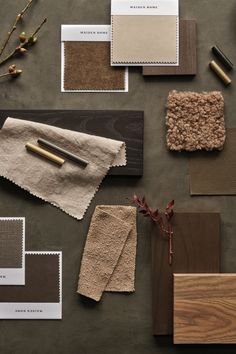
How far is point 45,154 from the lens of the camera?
127 cm

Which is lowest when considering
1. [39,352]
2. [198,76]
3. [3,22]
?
[39,352]

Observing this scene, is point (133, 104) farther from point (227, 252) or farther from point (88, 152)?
point (227, 252)

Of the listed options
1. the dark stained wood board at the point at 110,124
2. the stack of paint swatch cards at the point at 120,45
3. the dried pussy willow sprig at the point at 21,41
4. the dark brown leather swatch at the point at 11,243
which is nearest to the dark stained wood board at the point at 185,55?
the stack of paint swatch cards at the point at 120,45

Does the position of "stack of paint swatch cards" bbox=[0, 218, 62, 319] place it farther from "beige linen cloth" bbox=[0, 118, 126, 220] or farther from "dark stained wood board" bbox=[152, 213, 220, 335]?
"dark stained wood board" bbox=[152, 213, 220, 335]

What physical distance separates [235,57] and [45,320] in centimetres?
78

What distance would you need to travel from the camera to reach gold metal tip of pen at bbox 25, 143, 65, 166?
1.27 m

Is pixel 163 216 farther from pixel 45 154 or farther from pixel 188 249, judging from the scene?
pixel 45 154

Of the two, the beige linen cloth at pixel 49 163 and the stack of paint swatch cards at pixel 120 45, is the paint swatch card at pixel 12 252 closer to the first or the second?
the beige linen cloth at pixel 49 163

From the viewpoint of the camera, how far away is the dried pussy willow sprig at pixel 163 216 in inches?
49.4

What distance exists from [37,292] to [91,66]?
554 millimetres

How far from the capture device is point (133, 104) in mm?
1305

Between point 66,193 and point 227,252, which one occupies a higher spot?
point 66,193

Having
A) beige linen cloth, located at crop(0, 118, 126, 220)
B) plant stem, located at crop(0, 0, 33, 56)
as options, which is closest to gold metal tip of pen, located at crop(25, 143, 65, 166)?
beige linen cloth, located at crop(0, 118, 126, 220)

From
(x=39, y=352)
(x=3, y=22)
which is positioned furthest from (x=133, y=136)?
(x=39, y=352)
